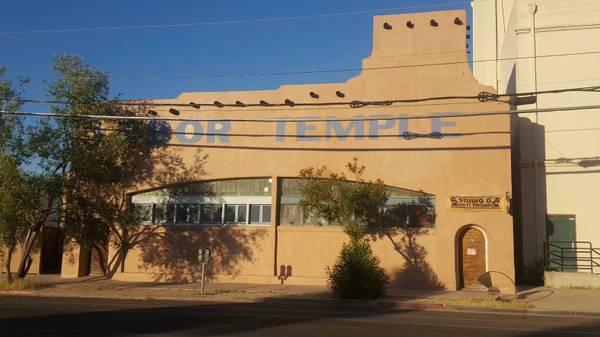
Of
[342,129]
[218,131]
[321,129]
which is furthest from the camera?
[218,131]

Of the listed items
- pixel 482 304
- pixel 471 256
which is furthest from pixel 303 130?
pixel 482 304

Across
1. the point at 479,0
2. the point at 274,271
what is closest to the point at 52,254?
the point at 274,271

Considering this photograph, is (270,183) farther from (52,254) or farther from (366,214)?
(52,254)

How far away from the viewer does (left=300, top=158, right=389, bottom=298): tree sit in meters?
18.2

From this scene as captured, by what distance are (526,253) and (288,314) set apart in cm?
1334

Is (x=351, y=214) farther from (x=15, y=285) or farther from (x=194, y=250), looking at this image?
(x=15, y=285)

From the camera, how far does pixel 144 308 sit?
15125mm

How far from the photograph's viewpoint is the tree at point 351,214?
18250 mm

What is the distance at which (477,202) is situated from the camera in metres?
21.0

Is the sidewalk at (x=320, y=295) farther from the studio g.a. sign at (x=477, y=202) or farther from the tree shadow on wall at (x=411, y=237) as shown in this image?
the studio g.a. sign at (x=477, y=202)

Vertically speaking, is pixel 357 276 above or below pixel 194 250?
below

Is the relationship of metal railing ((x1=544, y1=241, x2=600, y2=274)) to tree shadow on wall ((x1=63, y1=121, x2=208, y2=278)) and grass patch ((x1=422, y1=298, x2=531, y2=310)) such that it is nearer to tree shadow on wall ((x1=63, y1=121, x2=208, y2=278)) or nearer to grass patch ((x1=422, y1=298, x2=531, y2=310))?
grass patch ((x1=422, y1=298, x2=531, y2=310))

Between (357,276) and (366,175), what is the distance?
5010 millimetres

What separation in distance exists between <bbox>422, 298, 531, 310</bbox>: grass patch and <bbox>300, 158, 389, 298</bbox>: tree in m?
1.95
